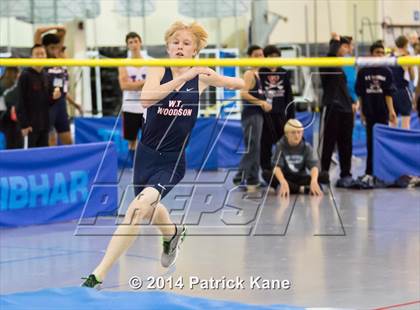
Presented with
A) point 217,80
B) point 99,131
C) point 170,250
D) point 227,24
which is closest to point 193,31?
point 217,80

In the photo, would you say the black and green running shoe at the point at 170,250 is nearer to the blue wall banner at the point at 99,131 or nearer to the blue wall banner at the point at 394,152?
the blue wall banner at the point at 394,152

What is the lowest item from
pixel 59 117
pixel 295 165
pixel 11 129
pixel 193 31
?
pixel 295 165

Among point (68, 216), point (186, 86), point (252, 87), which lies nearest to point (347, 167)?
point (252, 87)

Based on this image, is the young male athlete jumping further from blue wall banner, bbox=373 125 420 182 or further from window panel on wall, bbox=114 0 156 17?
window panel on wall, bbox=114 0 156 17

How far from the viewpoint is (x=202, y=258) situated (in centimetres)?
712

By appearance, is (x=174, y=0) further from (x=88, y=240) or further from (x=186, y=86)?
(x=186, y=86)

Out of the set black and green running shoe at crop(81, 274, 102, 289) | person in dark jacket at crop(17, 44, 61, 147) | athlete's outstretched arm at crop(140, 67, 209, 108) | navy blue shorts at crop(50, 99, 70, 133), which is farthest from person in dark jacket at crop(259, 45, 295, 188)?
black and green running shoe at crop(81, 274, 102, 289)

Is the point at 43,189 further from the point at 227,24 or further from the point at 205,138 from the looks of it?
the point at 227,24

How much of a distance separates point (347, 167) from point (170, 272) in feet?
18.6

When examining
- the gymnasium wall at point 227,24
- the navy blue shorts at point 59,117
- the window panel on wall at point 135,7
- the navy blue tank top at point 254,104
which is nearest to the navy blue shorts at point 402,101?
the navy blue tank top at point 254,104

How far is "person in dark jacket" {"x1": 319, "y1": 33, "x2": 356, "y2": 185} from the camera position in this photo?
1154 cm

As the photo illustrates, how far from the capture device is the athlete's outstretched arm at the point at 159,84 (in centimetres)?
551

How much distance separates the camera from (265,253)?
723 centimetres

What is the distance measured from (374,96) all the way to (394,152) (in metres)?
1.21
